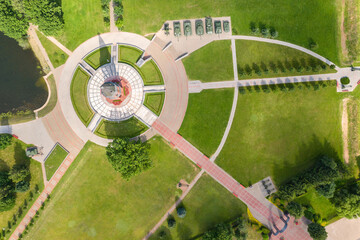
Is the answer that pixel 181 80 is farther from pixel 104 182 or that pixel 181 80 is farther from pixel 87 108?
pixel 104 182

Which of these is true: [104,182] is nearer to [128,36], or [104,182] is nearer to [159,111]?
[159,111]

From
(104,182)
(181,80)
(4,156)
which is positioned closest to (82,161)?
(104,182)

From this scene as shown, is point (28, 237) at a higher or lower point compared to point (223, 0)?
lower

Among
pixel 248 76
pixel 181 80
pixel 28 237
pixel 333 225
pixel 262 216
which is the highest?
pixel 248 76

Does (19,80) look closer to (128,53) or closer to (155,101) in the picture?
(128,53)

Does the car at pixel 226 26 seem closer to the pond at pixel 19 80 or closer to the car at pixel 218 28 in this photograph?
the car at pixel 218 28

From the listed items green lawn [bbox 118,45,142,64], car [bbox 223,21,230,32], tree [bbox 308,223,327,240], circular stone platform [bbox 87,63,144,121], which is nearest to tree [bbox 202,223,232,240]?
tree [bbox 308,223,327,240]

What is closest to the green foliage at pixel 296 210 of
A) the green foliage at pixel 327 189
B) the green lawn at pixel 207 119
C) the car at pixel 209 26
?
the green foliage at pixel 327 189
